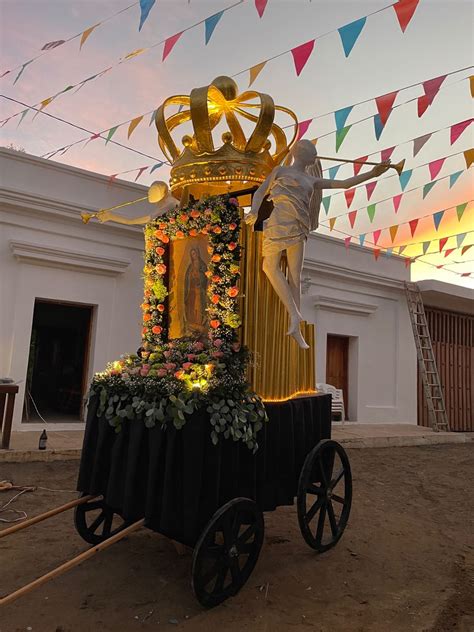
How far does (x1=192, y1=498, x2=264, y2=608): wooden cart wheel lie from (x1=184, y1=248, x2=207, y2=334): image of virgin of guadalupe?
130 centimetres

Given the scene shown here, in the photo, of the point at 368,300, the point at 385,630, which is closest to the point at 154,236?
the point at 385,630

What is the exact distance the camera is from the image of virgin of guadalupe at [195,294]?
348 centimetres

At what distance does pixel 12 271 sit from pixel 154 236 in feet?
13.9

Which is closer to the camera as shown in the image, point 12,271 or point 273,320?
point 273,320

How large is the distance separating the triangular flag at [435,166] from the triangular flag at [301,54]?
2.32 meters

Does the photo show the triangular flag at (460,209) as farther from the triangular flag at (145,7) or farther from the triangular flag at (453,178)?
the triangular flag at (145,7)

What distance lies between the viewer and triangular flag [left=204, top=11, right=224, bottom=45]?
4078mm

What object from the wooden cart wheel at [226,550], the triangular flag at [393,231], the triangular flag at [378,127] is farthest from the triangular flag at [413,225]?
the wooden cart wheel at [226,550]

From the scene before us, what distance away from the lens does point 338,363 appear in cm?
1091

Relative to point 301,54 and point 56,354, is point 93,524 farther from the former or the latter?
point 56,354

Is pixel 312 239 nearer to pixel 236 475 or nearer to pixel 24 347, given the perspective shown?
pixel 24 347

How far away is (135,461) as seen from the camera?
109 inches

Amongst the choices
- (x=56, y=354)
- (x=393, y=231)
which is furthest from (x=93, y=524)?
(x=56, y=354)

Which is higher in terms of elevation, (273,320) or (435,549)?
(273,320)
